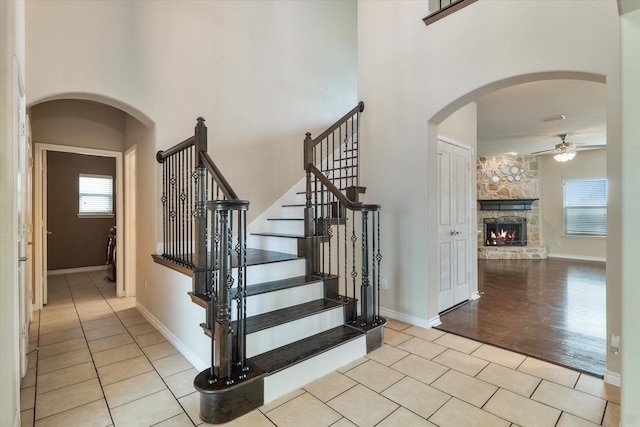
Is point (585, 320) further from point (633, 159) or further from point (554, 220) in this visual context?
point (554, 220)

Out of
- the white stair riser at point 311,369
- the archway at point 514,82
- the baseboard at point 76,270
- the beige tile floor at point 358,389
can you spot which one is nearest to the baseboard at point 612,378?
the beige tile floor at point 358,389

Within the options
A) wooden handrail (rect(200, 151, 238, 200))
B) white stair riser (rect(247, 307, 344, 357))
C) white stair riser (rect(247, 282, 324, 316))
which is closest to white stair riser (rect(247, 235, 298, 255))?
white stair riser (rect(247, 282, 324, 316))

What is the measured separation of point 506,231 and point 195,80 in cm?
842

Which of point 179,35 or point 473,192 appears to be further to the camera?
point 473,192

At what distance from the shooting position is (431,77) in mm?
3145

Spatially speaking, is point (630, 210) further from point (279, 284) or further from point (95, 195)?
point (95, 195)

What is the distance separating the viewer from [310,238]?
304cm

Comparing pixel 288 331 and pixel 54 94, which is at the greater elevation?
pixel 54 94

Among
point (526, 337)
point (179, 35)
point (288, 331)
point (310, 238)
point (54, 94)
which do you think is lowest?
point (526, 337)

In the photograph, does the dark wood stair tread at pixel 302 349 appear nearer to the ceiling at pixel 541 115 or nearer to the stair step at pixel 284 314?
the stair step at pixel 284 314

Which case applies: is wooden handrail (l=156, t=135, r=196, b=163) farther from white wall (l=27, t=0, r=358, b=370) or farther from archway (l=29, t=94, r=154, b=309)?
→ archway (l=29, t=94, r=154, b=309)

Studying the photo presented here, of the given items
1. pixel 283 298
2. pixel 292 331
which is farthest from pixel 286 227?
pixel 292 331

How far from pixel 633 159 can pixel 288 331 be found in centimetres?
219

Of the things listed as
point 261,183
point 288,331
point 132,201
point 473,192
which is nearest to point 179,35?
point 261,183
